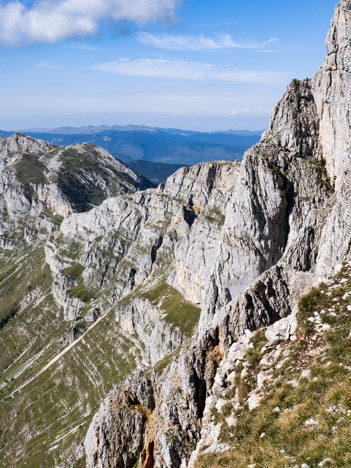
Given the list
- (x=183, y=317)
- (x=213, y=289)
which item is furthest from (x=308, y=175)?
(x=183, y=317)

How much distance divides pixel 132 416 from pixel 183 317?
14979cm

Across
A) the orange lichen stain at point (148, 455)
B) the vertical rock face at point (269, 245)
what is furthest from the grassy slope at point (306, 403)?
the orange lichen stain at point (148, 455)

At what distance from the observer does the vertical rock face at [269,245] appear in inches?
1571

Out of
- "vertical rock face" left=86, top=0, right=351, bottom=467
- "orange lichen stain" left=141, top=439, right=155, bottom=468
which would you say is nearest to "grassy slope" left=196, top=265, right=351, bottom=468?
"vertical rock face" left=86, top=0, right=351, bottom=467

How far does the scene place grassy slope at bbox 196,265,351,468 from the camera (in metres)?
18.7

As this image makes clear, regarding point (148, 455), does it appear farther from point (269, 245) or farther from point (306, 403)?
point (269, 245)

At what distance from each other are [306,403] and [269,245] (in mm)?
100581

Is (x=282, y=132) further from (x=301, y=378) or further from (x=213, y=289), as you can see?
(x=301, y=378)

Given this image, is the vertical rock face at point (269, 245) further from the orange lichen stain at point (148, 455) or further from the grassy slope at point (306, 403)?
the grassy slope at point (306, 403)

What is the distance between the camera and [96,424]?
55625mm

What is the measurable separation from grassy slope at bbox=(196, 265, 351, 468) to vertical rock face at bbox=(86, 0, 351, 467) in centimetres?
395

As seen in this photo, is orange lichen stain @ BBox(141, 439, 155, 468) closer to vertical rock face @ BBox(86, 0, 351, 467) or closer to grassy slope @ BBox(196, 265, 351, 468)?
vertical rock face @ BBox(86, 0, 351, 467)

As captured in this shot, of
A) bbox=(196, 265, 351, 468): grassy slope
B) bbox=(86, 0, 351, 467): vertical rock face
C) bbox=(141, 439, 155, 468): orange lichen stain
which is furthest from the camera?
bbox=(141, 439, 155, 468): orange lichen stain

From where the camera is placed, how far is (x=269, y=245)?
394 ft
